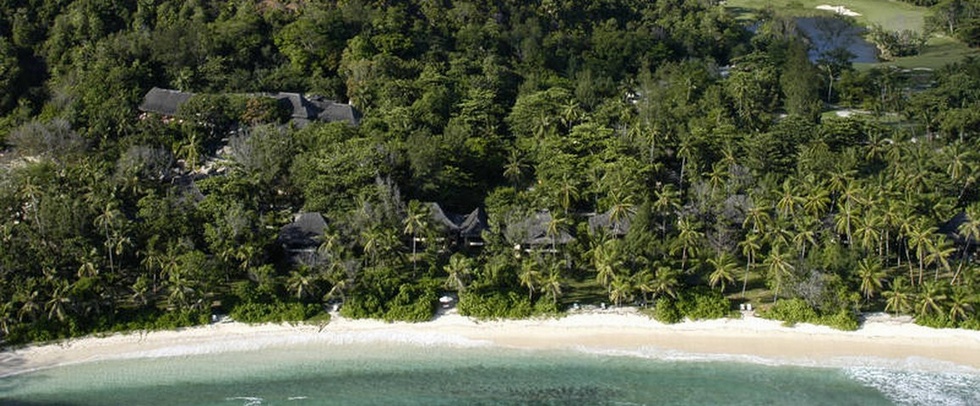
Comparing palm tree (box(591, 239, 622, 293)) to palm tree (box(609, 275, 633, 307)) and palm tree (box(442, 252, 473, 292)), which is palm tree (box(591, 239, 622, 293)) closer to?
palm tree (box(609, 275, 633, 307))

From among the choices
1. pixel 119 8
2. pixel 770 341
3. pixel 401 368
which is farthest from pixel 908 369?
pixel 119 8

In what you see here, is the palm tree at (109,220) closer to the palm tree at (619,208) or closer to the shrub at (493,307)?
the shrub at (493,307)

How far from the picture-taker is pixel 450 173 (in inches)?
2384

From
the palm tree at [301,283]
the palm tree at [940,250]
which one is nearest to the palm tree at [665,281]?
the palm tree at [940,250]

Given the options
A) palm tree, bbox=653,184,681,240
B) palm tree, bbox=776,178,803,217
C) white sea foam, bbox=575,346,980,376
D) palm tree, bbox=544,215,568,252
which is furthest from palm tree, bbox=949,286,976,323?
palm tree, bbox=544,215,568,252

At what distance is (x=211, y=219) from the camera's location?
53.2 metres

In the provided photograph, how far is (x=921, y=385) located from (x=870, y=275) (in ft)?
22.3

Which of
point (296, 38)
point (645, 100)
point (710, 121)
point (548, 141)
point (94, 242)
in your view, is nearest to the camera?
point (94, 242)

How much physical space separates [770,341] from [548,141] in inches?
1047

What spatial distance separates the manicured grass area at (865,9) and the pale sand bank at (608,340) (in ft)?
326

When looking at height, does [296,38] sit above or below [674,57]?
above

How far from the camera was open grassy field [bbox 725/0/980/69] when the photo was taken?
111 m

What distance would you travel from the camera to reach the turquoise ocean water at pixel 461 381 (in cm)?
4003

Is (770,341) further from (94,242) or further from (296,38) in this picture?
(296,38)
